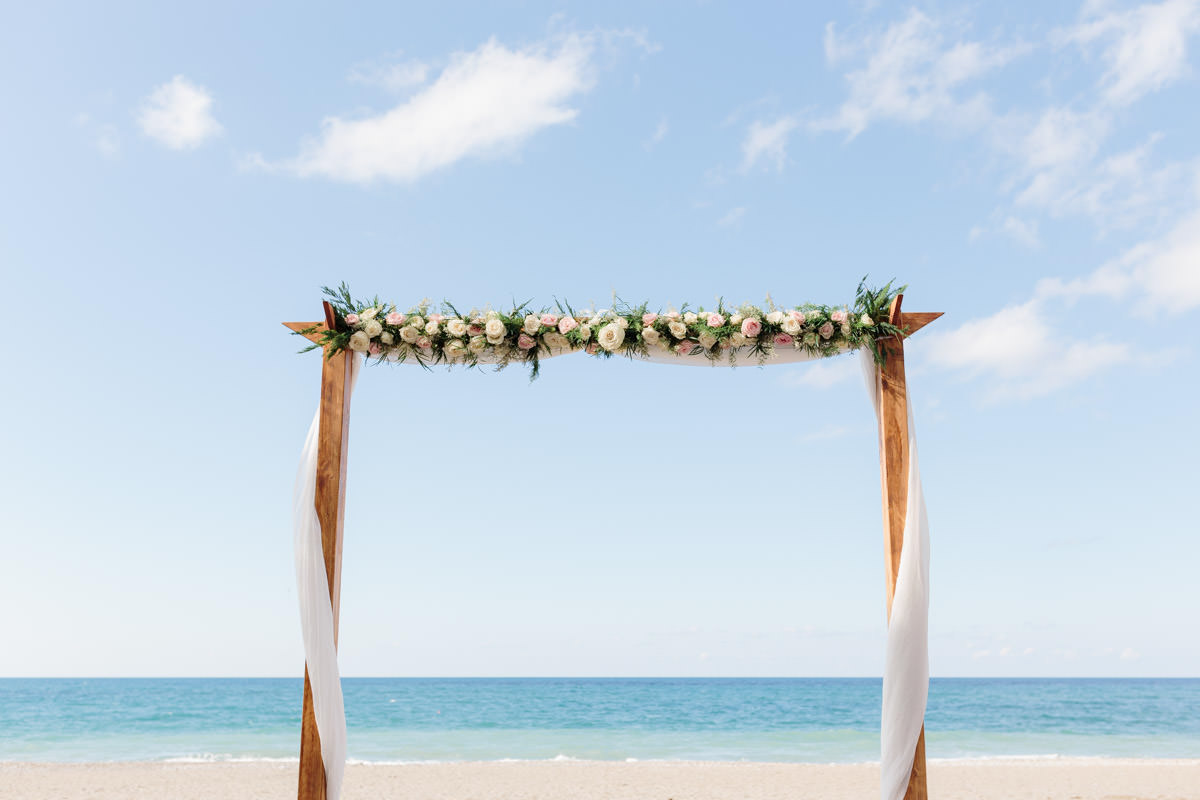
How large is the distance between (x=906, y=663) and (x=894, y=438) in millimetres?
974

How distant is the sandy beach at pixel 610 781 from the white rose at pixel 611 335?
5.08 meters

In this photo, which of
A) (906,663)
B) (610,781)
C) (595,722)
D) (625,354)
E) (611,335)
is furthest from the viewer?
(595,722)

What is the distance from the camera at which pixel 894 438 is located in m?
3.98

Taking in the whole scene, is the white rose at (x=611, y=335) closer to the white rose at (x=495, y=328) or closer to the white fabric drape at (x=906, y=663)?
the white rose at (x=495, y=328)

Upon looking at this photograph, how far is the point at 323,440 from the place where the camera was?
4.02 m

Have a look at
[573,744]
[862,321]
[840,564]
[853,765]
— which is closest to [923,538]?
[862,321]

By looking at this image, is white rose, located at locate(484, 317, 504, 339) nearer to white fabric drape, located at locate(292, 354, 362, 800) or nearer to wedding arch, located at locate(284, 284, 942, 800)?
wedding arch, located at locate(284, 284, 942, 800)

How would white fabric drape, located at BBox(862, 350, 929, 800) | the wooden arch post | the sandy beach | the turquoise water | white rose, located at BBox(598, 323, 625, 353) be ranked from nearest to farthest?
white fabric drape, located at BBox(862, 350, 929, 800) < the wooden arch post < white rose, located at BBox(598, 323, 625, 353) < the sandy beach < the turquoise water

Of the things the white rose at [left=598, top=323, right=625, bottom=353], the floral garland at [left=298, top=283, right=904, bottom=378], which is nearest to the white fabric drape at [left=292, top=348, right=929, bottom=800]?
the floral garland at [left=298, top=283, right=904, bottom=378]

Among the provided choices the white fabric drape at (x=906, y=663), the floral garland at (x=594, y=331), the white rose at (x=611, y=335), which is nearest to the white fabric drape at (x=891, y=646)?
the white fabric drape at (x=906, y=663)

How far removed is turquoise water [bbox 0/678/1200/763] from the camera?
14.3m

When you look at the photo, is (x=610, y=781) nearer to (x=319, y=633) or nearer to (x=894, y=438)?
(x=319, y=633)

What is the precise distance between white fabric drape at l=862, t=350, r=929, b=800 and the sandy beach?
4.42 m

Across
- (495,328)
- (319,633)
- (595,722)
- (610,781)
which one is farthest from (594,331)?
(595,722)
